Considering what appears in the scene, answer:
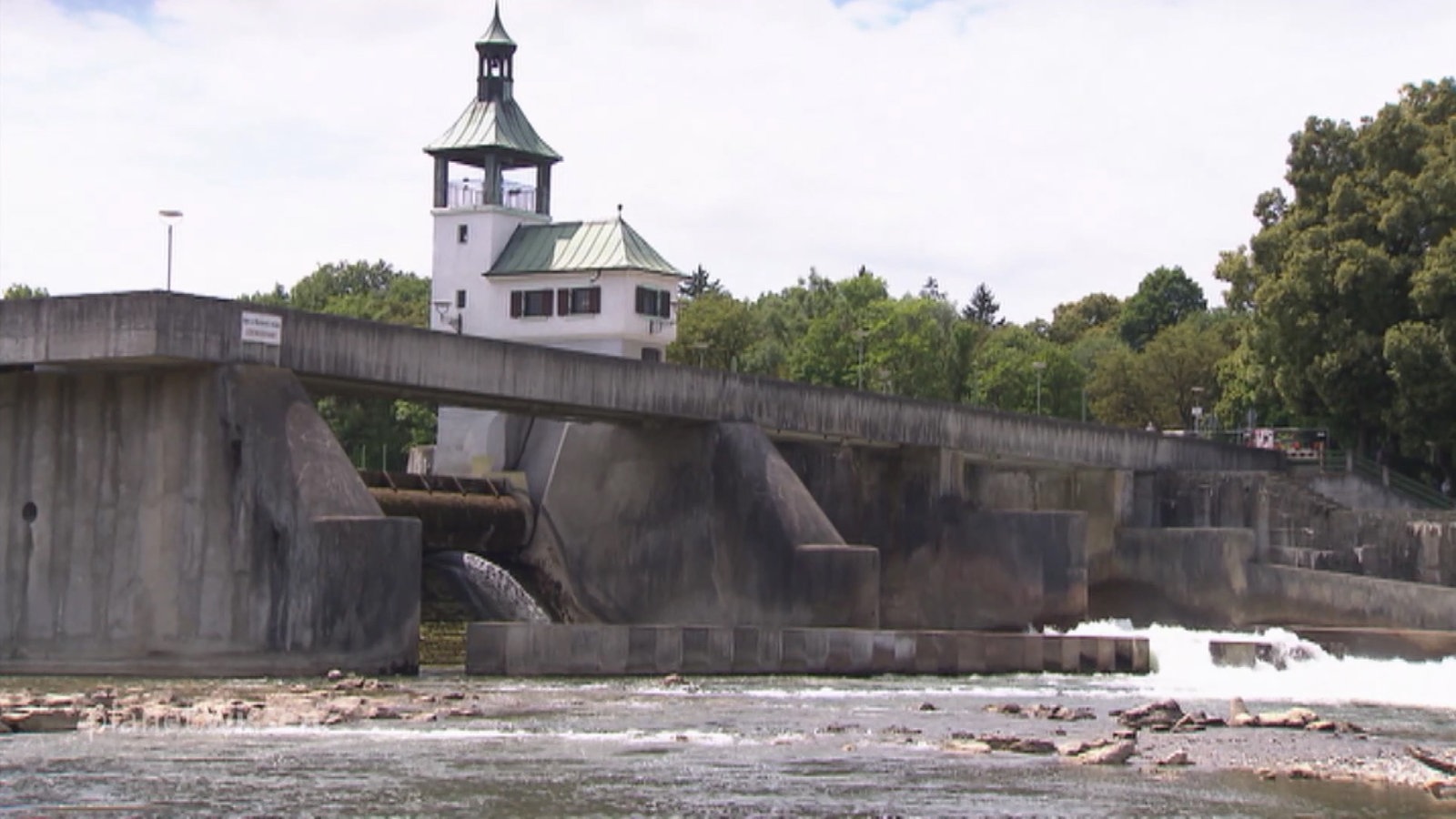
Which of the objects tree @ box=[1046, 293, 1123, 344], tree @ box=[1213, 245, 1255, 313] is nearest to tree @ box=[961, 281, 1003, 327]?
tree @ box=[1046, 293, 1123, 344]

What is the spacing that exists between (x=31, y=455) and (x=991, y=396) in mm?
79399

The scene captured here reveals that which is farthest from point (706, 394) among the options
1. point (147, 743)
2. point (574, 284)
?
point (574, 284)

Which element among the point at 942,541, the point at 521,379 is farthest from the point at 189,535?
the point at 942,541

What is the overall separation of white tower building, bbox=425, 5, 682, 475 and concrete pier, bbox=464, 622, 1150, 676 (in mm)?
38449

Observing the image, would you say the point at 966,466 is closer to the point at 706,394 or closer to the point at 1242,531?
the point at 1242,531

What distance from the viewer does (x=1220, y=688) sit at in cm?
3966

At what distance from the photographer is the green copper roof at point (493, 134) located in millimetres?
79438

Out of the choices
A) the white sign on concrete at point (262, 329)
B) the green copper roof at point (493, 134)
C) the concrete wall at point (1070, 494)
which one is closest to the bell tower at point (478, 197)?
the green copper roof at point (493, 134)

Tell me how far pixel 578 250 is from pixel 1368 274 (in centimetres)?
2683

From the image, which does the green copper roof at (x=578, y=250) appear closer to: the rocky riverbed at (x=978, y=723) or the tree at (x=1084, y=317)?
the rocky riverbed at (x=978, y=723)

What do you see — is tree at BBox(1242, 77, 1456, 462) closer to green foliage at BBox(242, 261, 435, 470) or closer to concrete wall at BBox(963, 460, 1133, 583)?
concrete wall at BBox(963, 460, 1133, 583)

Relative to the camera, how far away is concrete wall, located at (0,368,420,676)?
35688mm

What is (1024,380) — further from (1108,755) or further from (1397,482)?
(1108,755)

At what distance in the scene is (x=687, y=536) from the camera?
50.0 m
